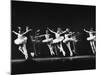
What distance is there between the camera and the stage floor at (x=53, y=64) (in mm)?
2258

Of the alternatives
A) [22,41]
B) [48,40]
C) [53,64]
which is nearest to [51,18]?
[48,40]

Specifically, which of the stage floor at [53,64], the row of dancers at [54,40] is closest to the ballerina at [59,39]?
the row of dancers at [54,40]

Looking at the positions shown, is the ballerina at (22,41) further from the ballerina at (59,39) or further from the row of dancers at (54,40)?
the ballerina at (59,39)

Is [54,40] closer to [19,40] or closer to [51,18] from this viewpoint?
[51,18]

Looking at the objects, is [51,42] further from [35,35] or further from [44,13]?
[44,13]

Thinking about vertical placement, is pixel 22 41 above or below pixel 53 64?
above

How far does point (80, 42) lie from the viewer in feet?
8.09

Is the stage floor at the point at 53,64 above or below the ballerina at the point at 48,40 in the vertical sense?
below

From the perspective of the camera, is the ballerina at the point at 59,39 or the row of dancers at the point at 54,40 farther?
the ballerina at the point at 59,39

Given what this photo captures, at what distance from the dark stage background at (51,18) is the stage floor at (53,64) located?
0.07 meters

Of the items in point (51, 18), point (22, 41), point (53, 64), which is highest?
point (51, 18)

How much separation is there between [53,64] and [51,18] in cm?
57

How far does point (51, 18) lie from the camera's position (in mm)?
2361

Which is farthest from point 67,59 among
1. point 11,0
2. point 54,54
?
point 11,0
